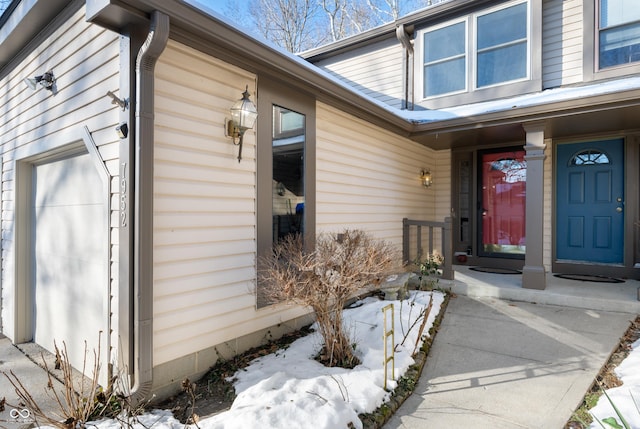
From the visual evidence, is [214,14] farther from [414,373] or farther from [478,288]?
[478,288]

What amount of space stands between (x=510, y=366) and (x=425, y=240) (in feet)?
13.3

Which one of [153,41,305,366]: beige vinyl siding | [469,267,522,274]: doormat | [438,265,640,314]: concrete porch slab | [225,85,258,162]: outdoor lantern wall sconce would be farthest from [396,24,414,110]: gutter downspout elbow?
[225,85,258,162]: outdoor lantern wall sconce

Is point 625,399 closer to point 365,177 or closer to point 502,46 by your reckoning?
point 365,177

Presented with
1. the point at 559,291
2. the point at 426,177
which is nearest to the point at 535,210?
the point at 559,291

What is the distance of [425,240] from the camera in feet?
23.0

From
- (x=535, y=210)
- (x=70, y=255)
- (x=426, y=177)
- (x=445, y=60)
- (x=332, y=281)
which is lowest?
(x=332, y=281)

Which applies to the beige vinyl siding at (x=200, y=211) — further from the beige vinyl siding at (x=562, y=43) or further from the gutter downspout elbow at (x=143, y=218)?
the beige vinyl siding at (x=562, y=43)

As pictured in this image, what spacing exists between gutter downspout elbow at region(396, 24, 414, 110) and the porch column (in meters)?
2.54

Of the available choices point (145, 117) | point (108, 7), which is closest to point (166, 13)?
point (108, 7)

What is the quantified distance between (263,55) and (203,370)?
2722mm

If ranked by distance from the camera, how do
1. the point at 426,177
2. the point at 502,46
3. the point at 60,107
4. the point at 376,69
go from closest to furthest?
the point at 60,107
the point at 502,46
the point at 426,177
the point at 376,69

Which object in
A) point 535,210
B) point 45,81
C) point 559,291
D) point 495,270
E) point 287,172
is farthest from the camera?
point 495,270

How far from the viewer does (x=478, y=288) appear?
511 cm

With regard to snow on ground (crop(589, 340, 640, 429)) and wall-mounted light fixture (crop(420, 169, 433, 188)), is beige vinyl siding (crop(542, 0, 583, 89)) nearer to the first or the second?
wall-mounted light fixture (crop(420, 169, 433, 188))
